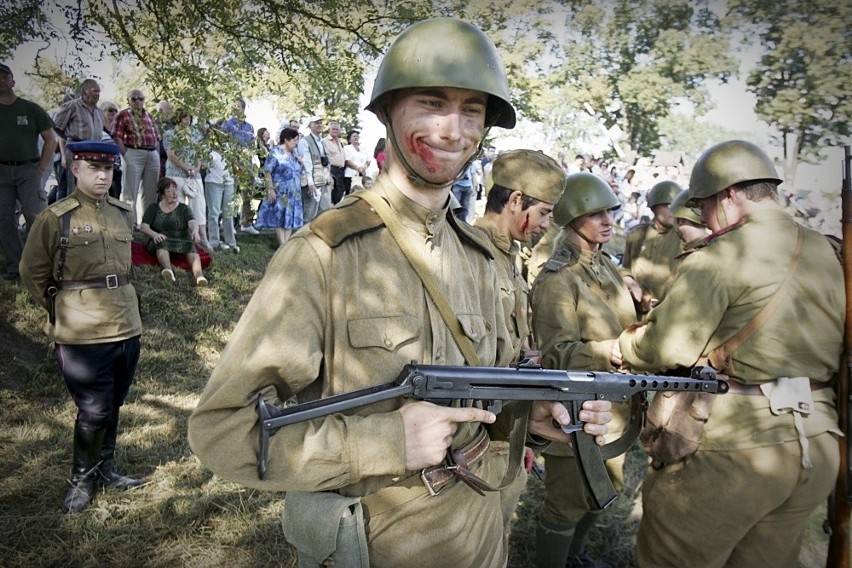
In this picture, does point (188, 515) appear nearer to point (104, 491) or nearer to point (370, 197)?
point (104, 491)

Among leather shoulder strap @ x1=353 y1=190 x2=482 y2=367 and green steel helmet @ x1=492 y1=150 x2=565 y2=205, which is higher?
green steel helmet @ x1=492 y1=150 x2=565 y2=205

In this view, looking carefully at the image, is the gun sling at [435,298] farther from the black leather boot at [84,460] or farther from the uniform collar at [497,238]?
the black leather boot at [84,460]

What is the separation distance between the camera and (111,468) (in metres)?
4.74

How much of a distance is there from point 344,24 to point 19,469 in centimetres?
542

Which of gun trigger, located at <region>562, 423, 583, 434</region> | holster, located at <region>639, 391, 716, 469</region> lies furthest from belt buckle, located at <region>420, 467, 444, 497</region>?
holster, located at <region>639, 391, 716, 469</region>

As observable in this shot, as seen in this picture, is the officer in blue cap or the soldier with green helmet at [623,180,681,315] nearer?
the officer in blue cap

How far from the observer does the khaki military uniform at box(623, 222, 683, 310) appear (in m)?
6.78

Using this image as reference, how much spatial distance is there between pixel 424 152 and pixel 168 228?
8066 millimetres

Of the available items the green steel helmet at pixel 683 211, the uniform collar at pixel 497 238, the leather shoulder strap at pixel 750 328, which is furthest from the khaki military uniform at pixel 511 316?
the green steel helmet at pixel 683 211

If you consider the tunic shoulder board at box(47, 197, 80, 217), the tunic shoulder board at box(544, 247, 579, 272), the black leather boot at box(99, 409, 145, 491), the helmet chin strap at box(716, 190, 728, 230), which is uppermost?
the tunic shoulder board at box(47, 197, 80, 217)

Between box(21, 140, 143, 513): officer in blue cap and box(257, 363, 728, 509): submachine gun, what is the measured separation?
145 inches

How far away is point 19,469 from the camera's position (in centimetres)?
478

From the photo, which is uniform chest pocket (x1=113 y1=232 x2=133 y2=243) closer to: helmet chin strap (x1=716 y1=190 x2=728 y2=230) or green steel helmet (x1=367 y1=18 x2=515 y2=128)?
green steel helmet (x1=367 y1=18 x2=515 y2=128)

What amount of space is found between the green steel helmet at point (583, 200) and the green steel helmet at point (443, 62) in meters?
2.21
